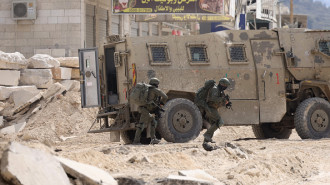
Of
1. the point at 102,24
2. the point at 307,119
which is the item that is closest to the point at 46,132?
the point at 307,119

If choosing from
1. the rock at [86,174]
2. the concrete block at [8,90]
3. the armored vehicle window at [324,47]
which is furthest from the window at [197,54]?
the rock at [86,174]

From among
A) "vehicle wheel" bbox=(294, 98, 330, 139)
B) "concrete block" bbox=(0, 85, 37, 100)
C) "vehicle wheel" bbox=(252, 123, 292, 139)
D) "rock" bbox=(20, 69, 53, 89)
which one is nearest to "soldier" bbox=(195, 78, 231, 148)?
"vehicle wheel" bbox=(294, 98, 330, 139)

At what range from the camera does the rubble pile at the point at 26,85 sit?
1930 cm

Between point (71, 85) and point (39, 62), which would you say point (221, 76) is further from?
point (39, 62)

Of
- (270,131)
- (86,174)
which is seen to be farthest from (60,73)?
(86,174)

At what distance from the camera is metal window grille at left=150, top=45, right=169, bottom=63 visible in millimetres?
14652

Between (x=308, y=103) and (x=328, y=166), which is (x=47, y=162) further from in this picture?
(x=308, y=103)

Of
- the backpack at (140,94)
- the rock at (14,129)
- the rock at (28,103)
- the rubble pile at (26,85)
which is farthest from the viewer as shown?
the rock at (28,103)

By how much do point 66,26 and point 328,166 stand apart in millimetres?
16600

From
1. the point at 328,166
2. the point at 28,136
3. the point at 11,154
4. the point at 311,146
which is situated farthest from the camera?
the point at 28,136

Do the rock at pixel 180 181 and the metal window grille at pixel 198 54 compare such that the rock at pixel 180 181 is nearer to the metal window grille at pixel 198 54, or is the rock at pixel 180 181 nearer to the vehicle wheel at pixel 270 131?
the metal window grille at pixel 198 54

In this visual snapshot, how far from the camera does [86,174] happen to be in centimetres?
774

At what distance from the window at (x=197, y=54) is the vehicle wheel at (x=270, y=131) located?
120 inches

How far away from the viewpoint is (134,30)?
110 ft
